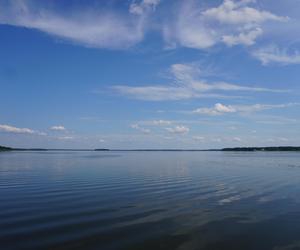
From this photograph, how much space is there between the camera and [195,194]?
24.4 metres

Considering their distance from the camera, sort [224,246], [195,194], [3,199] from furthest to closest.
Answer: [195,194] < [3,199] < [224,246]

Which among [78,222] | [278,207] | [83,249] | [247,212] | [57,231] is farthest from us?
[278,207]

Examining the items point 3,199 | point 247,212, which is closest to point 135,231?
point 247,212

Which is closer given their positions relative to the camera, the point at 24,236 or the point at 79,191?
the point at 24,236

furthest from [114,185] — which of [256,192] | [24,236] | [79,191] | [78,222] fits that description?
[24,236]

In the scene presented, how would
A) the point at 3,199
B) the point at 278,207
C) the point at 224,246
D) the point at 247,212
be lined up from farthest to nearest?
1. the point at 3,199
2. the point at 278,207
3. the point at 247,212
4. the point at 224,246

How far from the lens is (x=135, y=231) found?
45.7 feet

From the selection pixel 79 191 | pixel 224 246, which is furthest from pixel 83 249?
pixel 79 191

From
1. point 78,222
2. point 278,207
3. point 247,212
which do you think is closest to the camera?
point 78,222

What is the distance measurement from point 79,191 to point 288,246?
54.1 ft

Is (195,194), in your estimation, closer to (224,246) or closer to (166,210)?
(166,210)

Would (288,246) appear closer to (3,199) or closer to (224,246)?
(224,246)

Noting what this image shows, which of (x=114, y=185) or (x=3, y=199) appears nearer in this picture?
(x=3, y=199)

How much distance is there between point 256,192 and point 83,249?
17426mm
